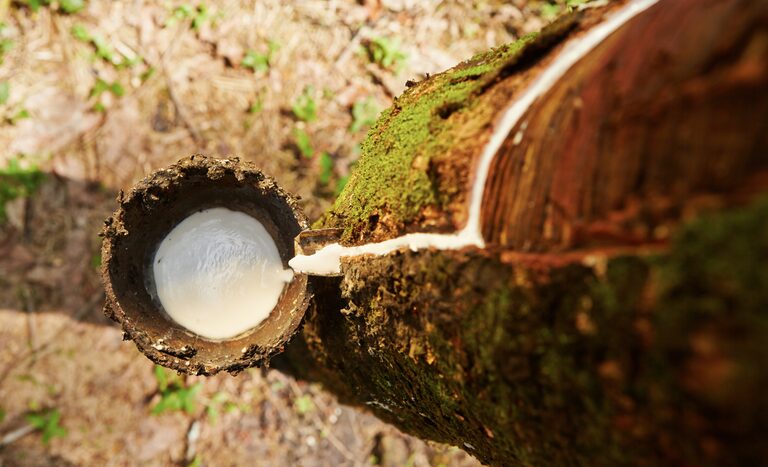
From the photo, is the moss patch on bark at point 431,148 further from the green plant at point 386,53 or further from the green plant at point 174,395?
the green plant at point 174,395

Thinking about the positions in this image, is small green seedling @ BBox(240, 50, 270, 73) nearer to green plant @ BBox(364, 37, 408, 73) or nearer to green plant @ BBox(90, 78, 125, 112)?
green plant @ BBox(364, 37, 408, 73)

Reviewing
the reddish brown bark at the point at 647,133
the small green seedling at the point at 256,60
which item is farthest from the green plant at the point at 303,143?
the reddish brown bark at the point at 647,133

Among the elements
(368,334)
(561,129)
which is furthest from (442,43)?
→ (561,129)

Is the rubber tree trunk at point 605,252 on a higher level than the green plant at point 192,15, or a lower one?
lower

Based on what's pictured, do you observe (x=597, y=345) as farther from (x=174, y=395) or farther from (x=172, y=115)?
(x=172, y=115)

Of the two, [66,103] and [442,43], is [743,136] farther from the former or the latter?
[66,103]

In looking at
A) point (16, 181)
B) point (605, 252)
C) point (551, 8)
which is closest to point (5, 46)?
point (16, 181)
